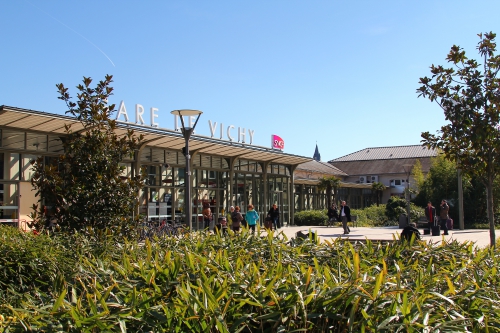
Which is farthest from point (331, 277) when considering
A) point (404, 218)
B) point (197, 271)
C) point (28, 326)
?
point (404, 218)

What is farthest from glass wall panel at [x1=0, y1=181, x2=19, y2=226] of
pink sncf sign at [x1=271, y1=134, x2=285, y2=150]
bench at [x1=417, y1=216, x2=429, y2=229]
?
pink sncf sign at [x1=271, y1=134, x2=285, y2=150]

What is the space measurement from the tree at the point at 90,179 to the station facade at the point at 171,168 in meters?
0.63

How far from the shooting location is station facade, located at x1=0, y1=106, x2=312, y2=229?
17.3 meters

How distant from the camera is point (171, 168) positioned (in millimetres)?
24109

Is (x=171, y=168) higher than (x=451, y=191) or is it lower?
higher

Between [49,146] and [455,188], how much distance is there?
25.3 m

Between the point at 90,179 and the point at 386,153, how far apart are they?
65355mm

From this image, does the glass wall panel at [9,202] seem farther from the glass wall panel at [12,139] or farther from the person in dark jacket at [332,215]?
the person in dark jacket at [332,215]

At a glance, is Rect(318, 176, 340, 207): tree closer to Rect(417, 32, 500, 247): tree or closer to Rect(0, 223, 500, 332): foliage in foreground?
Rect(417, 32, 500, 247): tree

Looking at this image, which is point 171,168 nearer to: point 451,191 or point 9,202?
point 9,202

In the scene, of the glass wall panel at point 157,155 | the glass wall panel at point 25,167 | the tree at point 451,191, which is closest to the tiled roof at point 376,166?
the tree at point 451,191

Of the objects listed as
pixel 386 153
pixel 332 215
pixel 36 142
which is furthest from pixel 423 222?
pixel 386 153

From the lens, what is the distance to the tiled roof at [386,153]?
67944 mm

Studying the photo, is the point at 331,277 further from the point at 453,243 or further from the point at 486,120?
the point at 486,120
